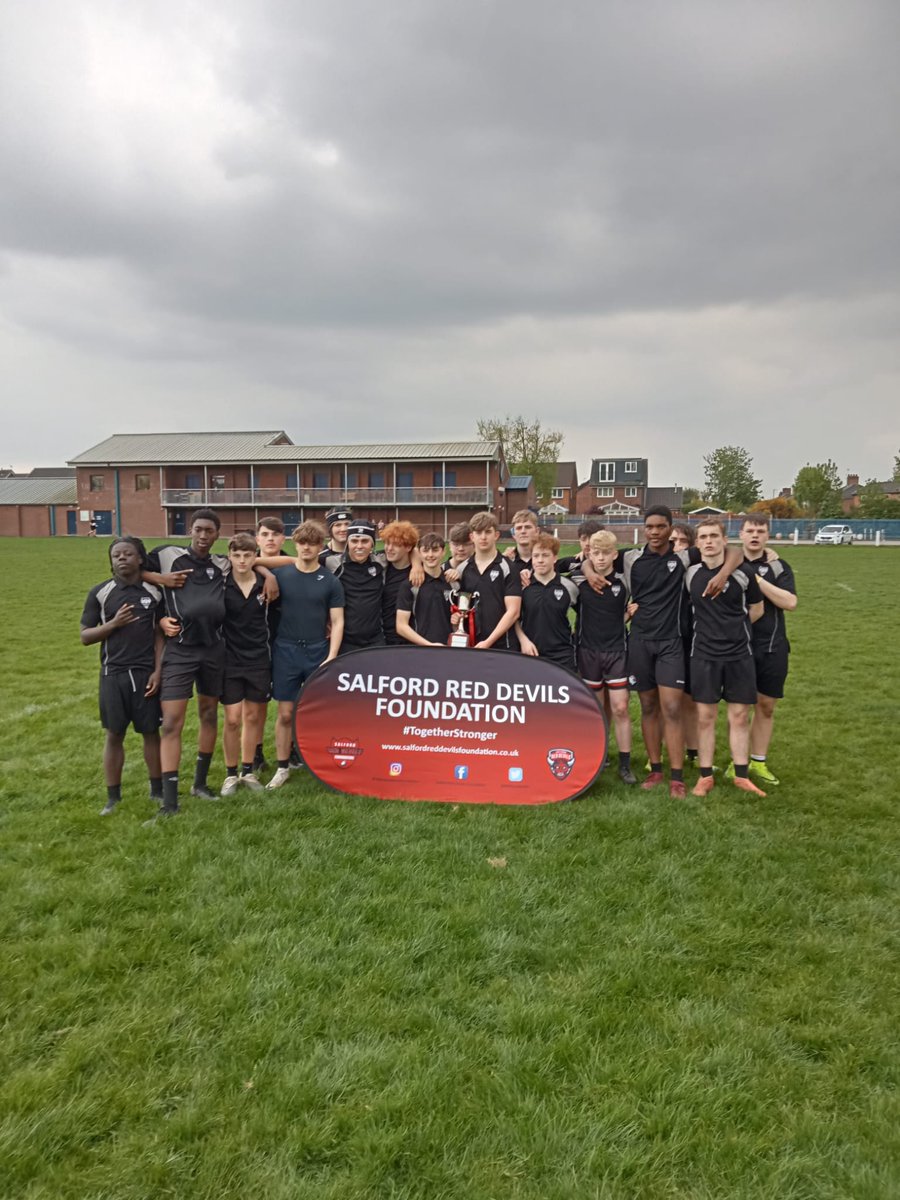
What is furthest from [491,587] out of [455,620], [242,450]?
[242,450]

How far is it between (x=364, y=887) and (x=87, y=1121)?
1777mm

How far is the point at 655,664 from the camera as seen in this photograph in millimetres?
5754

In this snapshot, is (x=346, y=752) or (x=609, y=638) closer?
(x=346, y=752)

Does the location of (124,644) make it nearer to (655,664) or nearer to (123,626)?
(123,626)

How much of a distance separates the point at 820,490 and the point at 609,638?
90090 millimetres

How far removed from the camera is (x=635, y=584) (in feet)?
19.2

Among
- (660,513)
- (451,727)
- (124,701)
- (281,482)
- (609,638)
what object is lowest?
(451,727)

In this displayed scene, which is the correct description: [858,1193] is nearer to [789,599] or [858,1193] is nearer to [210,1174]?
[210,1174]

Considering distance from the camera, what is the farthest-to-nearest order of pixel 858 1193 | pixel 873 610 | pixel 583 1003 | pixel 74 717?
pixel 873 610
pixel 74 717
pixel 583 1003
pixel 858 1193

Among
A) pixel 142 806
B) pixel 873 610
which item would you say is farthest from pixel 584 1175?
pixel 873 610

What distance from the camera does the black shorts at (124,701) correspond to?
5.04 meters

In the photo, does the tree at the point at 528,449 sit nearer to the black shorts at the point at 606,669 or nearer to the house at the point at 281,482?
the house at the point at 281,482

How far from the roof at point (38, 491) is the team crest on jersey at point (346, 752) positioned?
2551 inches

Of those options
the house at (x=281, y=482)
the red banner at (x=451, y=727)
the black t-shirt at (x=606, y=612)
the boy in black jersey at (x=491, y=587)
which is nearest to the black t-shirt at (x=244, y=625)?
the red banner at (x=451, y=727)
